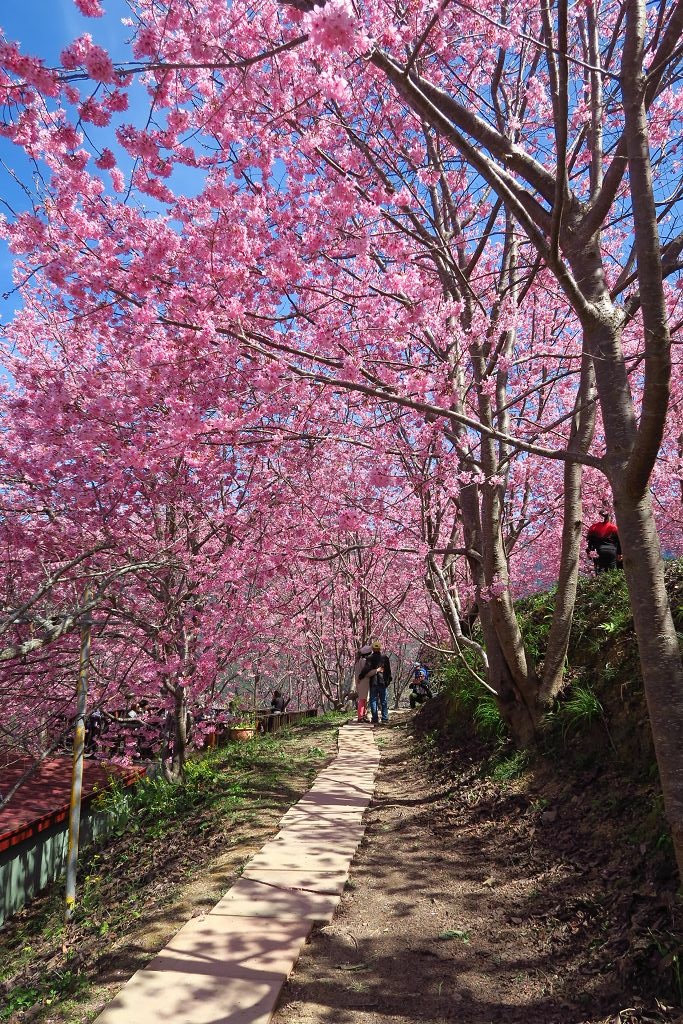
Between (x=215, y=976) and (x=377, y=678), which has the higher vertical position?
(x=377, y=678)

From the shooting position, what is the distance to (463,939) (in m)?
3.50

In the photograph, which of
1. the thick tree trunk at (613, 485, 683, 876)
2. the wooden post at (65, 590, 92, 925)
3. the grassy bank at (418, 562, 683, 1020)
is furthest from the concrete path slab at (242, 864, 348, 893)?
the thick tree trunk at (613, 485, 683, 876)

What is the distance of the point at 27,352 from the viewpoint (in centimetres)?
1007

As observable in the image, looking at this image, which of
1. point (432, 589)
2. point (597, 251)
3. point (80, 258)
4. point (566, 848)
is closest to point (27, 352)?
point (80, 258)

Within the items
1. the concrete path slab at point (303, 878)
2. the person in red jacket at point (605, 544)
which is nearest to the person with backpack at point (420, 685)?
the person in red jacket at point (605, 544)

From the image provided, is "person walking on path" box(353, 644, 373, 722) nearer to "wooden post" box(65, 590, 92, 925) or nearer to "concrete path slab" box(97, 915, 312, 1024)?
"wooden post" box(65, 590, 92, 925)

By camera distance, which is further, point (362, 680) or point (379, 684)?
point (379, 684)

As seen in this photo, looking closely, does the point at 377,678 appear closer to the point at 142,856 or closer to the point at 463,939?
the point at 142,856

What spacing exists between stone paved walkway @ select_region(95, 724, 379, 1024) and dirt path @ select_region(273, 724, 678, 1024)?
0.38 ft

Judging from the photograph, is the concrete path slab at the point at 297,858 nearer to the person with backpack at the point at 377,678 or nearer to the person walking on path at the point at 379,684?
the person with backpack at the point at 377,678

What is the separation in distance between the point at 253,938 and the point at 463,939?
1.11 metres

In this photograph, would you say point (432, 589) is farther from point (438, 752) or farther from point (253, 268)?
point (253, 268)

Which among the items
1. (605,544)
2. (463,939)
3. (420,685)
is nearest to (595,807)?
(463,939)

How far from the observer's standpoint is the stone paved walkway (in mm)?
2734
